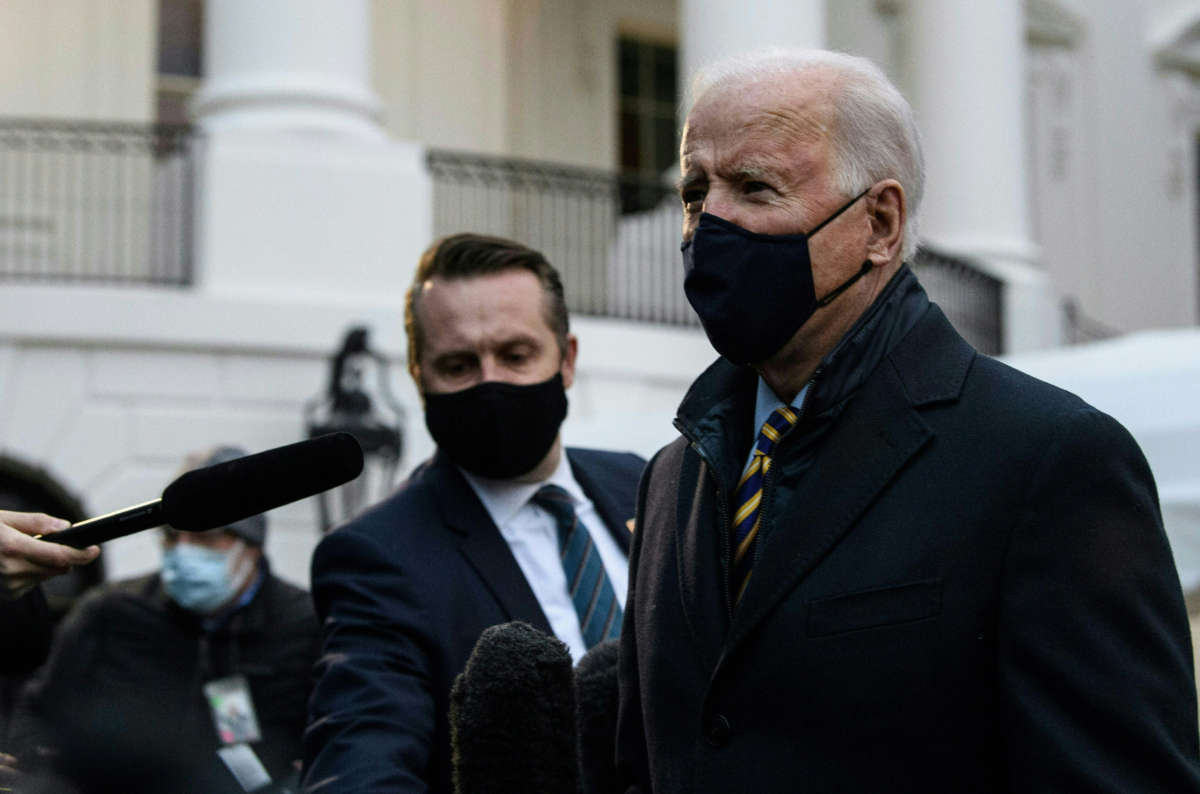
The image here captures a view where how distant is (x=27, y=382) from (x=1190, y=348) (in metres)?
7.59

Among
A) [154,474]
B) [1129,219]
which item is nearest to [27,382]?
[154,474]

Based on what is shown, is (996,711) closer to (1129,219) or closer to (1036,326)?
(1036,326)

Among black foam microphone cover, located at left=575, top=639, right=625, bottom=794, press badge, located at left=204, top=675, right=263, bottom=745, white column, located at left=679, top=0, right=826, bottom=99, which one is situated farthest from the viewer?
white column, located at left=679, top=0, right=826, bottom=99

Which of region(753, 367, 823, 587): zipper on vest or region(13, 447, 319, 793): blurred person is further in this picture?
region(13, 447, 319, 793): blurred person

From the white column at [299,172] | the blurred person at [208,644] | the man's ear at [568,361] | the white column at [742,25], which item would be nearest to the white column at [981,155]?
the white column at [742,25]

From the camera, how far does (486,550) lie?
3.70 m

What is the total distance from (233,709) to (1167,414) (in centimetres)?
327

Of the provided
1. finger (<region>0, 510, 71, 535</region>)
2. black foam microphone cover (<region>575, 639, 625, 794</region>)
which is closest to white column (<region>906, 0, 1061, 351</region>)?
black foam microphone cover (<region>575, 639, 625, 794</region>)

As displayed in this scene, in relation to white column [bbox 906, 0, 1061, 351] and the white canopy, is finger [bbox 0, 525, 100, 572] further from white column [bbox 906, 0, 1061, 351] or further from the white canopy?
white column [bbox 906, 0, 1061, 351]

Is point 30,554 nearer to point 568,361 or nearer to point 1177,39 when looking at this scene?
point 568,361

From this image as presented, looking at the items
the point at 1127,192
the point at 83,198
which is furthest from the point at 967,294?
the point at 83,198

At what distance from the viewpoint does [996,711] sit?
225cm

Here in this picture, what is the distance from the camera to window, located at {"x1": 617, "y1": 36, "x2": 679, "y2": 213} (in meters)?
18.4

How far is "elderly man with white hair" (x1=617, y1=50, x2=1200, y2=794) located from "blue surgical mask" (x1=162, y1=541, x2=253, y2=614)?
317cm
